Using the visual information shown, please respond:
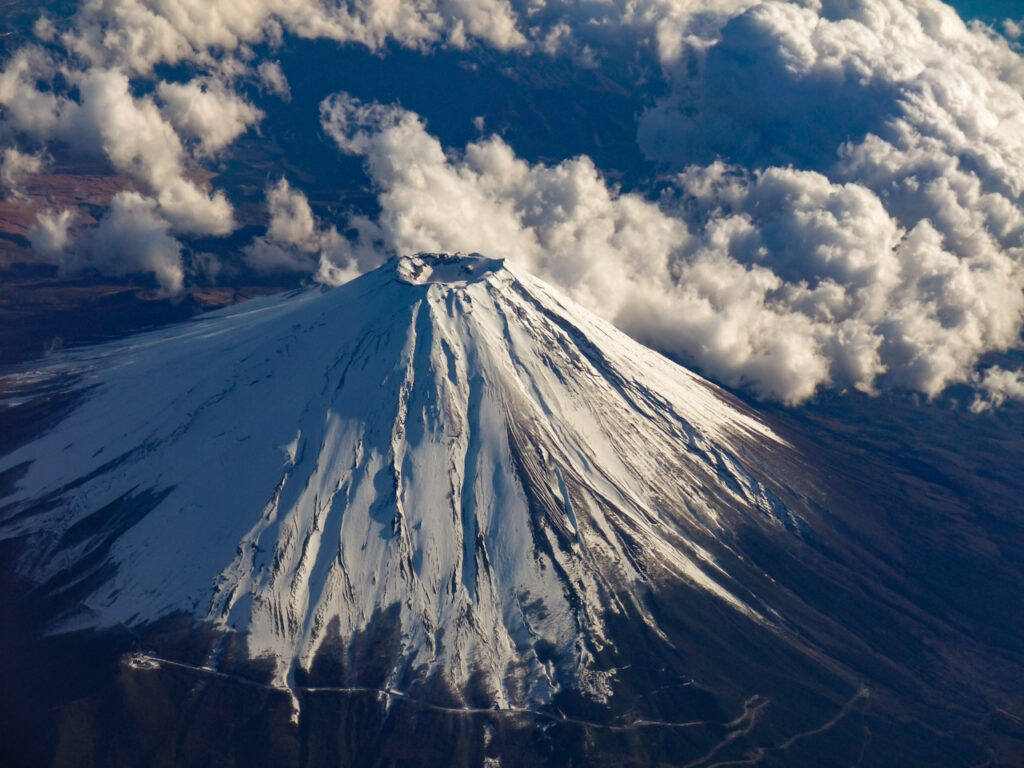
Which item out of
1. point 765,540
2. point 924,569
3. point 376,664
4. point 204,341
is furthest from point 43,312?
point 924,569

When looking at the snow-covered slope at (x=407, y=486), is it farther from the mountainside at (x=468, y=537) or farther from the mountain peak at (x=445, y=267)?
the mountain peak at (x=445, y=267)

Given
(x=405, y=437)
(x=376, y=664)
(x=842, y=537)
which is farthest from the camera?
(x=842, y=537)

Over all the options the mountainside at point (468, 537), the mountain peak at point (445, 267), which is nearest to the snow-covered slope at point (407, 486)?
the mountainside at point (468, 537)

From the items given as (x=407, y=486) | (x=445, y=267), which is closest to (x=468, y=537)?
(x=407, y=486)

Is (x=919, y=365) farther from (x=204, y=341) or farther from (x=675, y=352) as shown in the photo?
(x=204, y=341)

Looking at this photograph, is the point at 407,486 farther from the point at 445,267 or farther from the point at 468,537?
the point at 445,267
